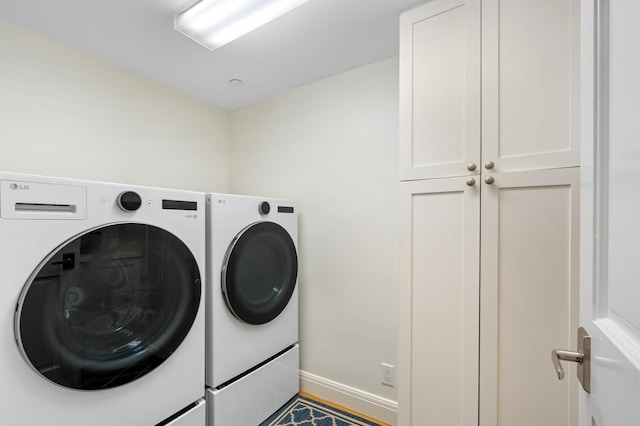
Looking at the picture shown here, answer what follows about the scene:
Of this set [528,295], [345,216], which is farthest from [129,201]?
[528,295]

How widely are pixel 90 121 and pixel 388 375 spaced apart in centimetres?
232

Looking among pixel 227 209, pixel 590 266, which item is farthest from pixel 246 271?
pixel 590 266

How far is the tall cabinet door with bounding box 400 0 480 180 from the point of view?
3.83 feet

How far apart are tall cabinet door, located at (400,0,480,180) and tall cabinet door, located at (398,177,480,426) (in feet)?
0.31

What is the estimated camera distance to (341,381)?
1910mm

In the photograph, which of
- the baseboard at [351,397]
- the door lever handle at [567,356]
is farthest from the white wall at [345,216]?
the door lever handle at [567,356]

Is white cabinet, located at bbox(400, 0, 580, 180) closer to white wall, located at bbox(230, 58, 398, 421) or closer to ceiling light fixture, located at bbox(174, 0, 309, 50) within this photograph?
white wall, located at bbox(230, 58, 398, 421)

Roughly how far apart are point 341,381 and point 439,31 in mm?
2038

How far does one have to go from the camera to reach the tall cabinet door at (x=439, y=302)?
116 cm

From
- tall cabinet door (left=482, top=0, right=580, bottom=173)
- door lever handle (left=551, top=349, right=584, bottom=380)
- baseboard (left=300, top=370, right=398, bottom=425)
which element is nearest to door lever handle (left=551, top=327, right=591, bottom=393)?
door lever handle (left=551, top=349, right=584, bottom=380)

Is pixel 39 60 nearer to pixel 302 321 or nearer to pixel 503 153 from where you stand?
pixel 302 321

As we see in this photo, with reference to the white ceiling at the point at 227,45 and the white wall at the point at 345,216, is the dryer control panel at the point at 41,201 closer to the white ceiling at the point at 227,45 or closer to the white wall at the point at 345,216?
the white ceiling at the point at 227,45

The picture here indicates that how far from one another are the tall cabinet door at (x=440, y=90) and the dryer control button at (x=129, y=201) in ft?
3.68

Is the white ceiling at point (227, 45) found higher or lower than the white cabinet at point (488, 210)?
higher
